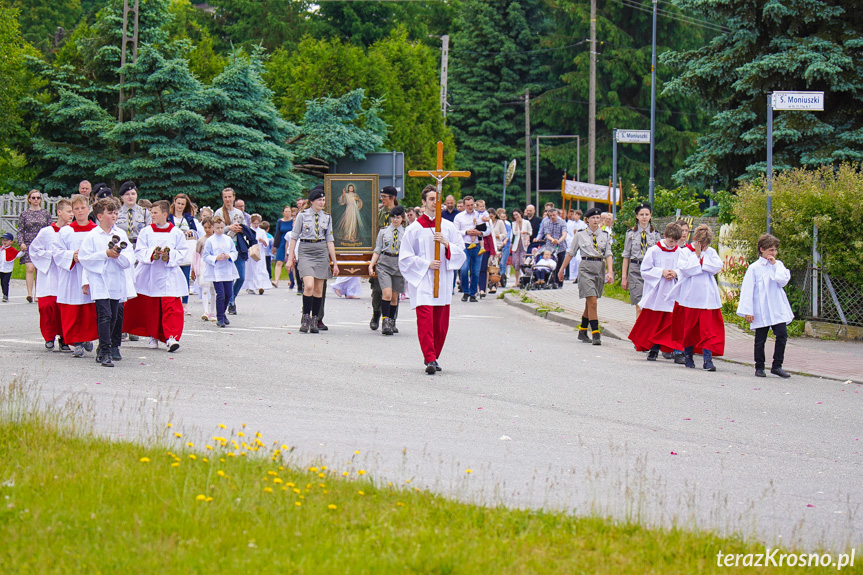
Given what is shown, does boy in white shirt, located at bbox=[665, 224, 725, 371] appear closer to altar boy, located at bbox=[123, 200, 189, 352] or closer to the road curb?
the road curb

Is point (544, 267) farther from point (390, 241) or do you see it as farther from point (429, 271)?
point (429, 271)

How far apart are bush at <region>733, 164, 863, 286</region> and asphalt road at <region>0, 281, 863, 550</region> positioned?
376cm

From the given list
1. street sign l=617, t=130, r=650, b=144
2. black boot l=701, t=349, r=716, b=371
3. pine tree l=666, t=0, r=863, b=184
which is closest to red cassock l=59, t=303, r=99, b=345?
black boot l=701, t=349, r=716, b=371

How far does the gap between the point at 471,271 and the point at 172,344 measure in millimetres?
11051

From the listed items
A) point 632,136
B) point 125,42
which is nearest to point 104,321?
point 632,136

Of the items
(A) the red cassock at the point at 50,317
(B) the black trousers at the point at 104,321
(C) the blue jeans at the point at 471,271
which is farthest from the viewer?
(C) the blue jeans at the point at 471,271

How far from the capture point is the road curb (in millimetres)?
16562

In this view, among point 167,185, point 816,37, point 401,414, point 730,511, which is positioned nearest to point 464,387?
point 401,414

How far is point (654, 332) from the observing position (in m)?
13.6

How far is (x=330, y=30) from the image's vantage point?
2477 inches

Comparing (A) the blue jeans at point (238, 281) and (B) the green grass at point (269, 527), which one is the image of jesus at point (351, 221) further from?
(B) the green grass at point (269, 527)

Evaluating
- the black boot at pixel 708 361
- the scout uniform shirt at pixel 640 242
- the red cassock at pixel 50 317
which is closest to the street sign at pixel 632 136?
the scout uniform shirt at pixel 640 242

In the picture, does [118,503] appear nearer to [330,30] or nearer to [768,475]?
[768,475]

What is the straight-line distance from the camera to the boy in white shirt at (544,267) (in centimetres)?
2694
